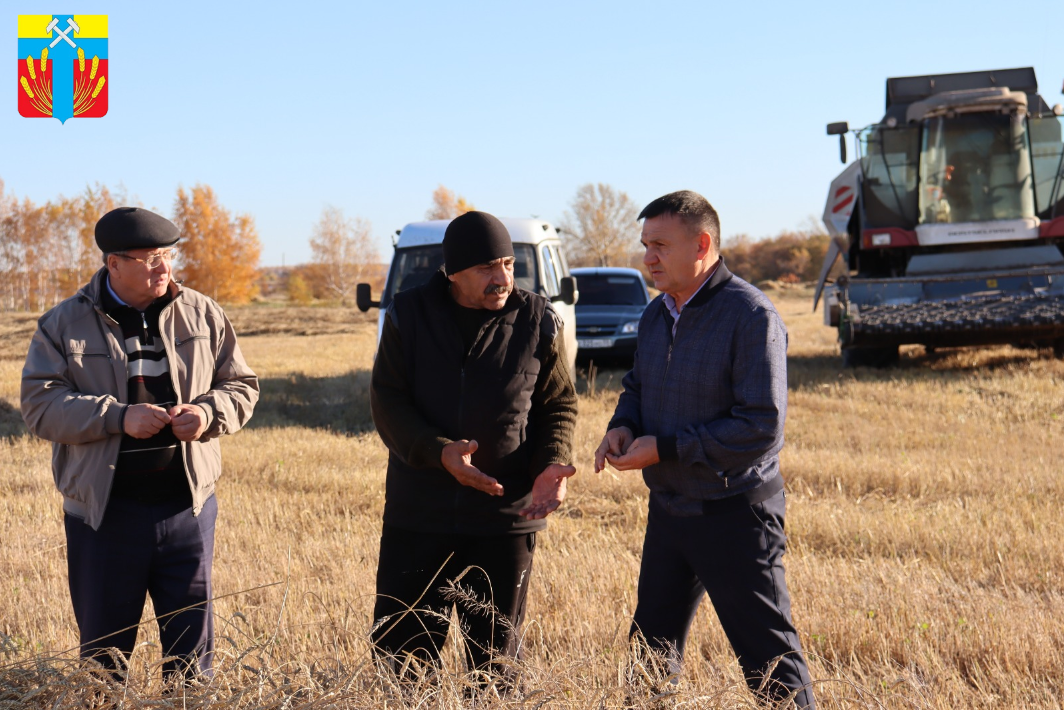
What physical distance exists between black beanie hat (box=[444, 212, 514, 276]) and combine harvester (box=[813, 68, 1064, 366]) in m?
9.90

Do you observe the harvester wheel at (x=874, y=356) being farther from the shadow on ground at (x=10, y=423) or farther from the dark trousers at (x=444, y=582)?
the dark trousers at (x=444, y=582)

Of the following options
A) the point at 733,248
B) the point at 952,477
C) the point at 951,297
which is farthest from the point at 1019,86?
the point at 733,248

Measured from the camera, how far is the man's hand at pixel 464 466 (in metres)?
3.08

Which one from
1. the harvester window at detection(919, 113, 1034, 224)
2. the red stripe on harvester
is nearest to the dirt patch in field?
the red stripe on harvester

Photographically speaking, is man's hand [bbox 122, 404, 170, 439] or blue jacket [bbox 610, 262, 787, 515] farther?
man's hand [bbox 122, 404, 170, 439]

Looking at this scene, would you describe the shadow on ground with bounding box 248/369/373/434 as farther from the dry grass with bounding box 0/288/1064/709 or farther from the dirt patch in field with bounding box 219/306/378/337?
the dirt patch in field with bounding box 219/306/378/337

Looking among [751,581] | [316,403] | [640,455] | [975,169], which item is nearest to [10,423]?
[316,403]

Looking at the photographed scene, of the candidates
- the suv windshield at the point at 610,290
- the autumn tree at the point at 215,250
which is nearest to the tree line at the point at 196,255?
the autumn tree at the point at 215,250

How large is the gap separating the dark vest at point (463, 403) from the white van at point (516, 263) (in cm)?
708

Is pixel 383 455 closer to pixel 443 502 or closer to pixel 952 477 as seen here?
pixel 952 477

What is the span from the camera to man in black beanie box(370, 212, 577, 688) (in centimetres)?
327

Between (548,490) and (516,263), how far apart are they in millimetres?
7620

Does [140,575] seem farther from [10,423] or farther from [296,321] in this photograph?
[296,321]

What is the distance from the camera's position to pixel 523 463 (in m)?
3.40
